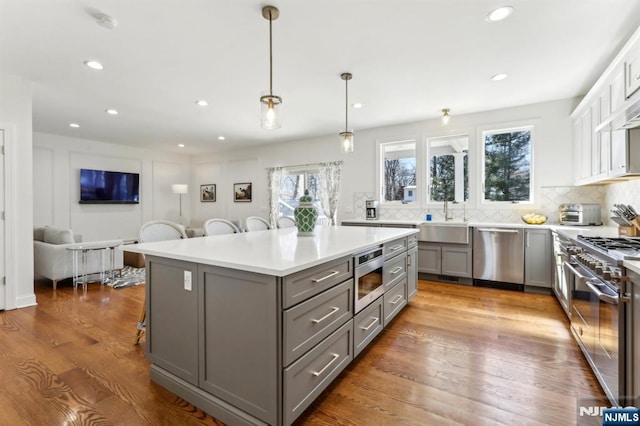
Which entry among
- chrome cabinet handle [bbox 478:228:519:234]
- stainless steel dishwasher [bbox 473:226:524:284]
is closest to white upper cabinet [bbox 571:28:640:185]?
chrome cabinet handle [bbox 478:228:519:234]

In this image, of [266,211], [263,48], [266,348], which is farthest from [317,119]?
[266,348]

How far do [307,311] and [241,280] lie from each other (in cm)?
37

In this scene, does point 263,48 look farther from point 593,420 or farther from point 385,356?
point 593,420

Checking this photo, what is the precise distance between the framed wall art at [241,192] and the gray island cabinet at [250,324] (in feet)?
17.7

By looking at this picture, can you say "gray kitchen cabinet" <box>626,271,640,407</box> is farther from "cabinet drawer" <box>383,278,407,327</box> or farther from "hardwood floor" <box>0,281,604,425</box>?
"cabinet drawer" <box>383,278,407,327</box>

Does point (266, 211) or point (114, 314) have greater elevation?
point (266, 211)

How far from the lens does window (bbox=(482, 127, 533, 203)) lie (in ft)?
14.4

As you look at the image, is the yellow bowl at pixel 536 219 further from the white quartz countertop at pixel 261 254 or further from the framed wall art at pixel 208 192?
the framed wall art at pixel 208 192

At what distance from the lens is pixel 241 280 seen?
1.47 m

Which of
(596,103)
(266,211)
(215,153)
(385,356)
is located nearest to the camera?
(385,356)

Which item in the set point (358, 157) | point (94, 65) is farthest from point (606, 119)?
point (94, 65)

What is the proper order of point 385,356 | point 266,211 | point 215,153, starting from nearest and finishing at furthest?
1. point 385,356
2. point 266,211
3. point 215,153

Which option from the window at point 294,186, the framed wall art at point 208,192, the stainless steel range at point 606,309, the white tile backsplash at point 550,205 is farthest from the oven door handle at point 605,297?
the framed wall art at point 208,192

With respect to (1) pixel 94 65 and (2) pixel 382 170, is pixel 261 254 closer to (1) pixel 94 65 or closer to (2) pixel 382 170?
(1) pixel 94 65
